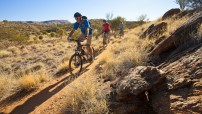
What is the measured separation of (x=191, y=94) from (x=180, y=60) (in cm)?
160

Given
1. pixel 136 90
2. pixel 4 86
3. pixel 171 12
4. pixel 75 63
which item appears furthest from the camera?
pixel 171 12

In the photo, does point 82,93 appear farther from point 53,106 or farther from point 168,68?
point 168,68

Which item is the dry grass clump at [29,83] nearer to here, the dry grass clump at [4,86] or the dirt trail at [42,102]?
the dirt trail at [42,102]

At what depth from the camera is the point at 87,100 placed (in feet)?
18.5

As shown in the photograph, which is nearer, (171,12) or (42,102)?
(42,102)

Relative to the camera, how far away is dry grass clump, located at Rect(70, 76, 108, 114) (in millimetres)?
5184

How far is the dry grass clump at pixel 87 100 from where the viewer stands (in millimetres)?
5184

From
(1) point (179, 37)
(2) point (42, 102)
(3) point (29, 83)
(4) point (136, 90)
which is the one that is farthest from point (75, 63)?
(4) point (136, 90)

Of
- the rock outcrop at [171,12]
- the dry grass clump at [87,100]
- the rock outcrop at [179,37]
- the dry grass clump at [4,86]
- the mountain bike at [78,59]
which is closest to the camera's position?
the dry grass clump at [87,100]

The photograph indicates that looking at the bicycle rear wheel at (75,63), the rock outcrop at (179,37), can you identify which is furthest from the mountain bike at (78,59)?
the rock outcrop at (179,37)

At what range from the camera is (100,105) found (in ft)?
17.2

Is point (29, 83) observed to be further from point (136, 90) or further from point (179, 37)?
point (179, 37)

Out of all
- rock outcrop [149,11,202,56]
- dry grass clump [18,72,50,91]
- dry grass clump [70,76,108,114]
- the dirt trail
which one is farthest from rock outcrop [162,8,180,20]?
dry grass clump [70,76,108,114]

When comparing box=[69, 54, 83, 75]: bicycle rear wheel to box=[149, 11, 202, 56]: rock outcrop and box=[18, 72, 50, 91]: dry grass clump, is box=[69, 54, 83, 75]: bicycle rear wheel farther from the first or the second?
box=[149, 11, 202, 56]: rock outcrop
